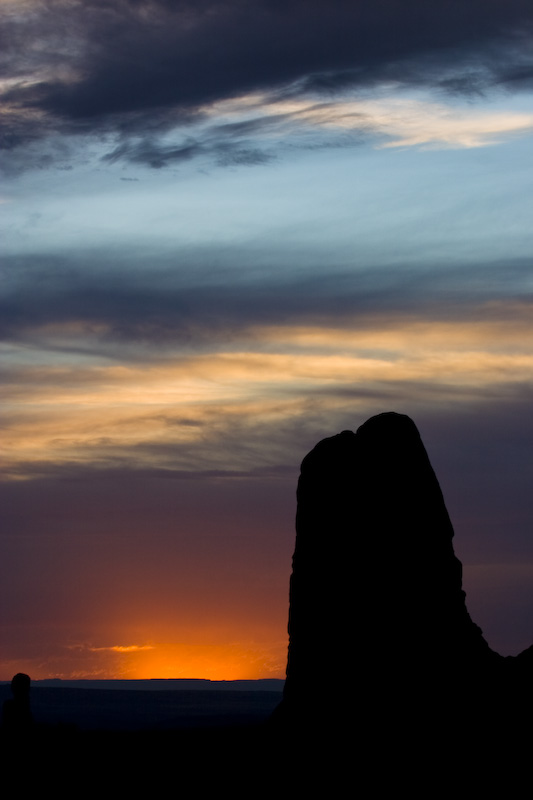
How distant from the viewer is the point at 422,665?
5247 cm

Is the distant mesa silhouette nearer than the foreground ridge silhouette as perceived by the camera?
No

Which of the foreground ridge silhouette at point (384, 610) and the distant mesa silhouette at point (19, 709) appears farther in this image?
the distant mesa silhouette at point (19, 709)

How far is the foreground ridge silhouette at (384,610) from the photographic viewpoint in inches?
2060

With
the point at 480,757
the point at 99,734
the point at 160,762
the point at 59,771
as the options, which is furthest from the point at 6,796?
the point at 480,757

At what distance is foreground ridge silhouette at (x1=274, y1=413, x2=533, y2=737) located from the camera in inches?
2060

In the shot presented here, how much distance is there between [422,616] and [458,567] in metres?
2.80

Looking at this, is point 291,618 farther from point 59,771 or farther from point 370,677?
point 59,771

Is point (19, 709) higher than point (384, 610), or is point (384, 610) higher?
point (384, 610)

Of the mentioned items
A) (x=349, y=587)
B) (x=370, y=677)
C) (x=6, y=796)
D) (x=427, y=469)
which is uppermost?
(x=427, y=469)

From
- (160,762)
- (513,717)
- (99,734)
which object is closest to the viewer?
(513,717)

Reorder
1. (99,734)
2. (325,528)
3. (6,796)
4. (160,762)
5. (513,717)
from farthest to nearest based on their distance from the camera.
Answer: (99,734)
(160,762)
(6,796)
(325,528)
(513,717)

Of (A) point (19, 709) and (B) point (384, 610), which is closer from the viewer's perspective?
(B) point (384, 610)

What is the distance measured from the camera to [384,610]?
5347 cm

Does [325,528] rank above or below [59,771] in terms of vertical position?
above
